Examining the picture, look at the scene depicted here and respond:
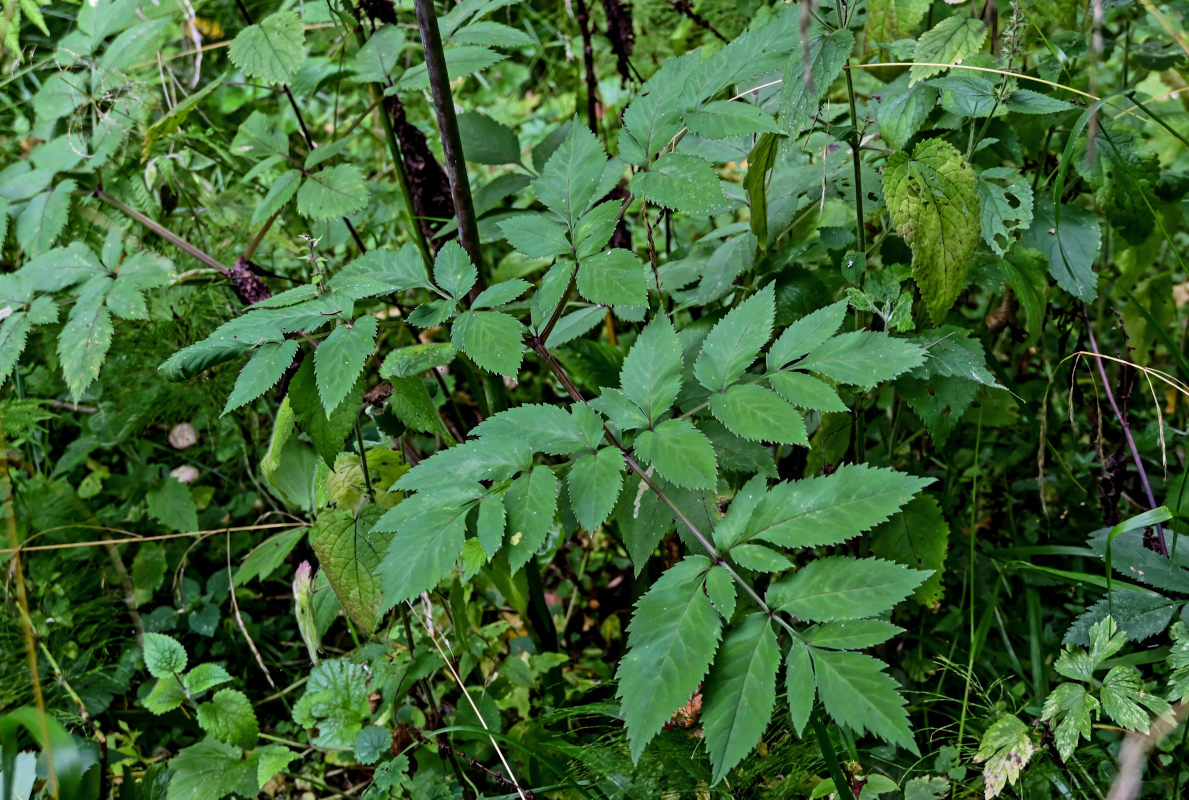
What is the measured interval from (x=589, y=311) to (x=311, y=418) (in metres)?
0.62

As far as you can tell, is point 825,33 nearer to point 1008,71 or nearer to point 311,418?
point 1008,71

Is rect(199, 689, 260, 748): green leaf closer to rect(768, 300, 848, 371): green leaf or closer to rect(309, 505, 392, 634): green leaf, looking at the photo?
rect(309, 505, 392, 634): green leaf

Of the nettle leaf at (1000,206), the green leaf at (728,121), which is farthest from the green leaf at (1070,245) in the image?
the green leaf at (728,121)

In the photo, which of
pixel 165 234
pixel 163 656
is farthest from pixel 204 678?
pixel 165 234

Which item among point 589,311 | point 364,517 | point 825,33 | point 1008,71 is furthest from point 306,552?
point 1008,71

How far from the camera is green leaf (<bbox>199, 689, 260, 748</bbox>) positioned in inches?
63.0

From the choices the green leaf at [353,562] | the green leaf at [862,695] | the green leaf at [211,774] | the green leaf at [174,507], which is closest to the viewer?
the green leaf at [862,695]

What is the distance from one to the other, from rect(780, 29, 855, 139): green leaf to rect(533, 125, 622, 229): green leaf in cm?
28

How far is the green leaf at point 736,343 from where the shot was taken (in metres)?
1.20

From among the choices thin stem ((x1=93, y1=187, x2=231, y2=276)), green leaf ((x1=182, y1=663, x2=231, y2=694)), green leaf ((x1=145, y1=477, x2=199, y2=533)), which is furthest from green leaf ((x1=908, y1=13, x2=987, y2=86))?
green leaf ((x1=145, y1=477, x2=199, y2=533))

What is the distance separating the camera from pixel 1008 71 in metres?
1.37

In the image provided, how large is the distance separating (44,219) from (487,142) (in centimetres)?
96

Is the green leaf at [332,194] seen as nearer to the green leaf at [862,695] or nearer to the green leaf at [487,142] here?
the green leaf at [487,142]

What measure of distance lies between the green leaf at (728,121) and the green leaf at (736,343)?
0.23 metres
